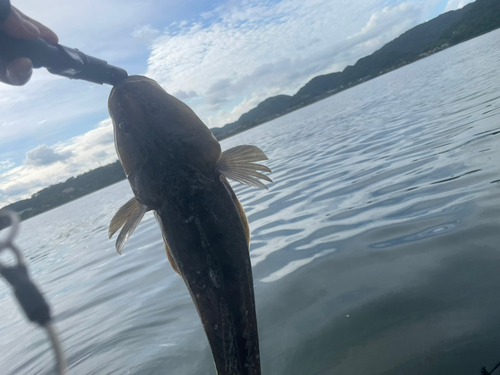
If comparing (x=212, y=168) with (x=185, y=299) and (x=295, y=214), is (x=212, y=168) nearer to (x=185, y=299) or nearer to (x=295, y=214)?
(x=185, y=299)

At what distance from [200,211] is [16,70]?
57.1 inches

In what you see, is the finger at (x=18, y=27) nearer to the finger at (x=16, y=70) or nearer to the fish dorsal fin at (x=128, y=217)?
the finger at (x=16, y=70)

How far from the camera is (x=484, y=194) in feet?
17.9

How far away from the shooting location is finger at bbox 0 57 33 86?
200 centimetres

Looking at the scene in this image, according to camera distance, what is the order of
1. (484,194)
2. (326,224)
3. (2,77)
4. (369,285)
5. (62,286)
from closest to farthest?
(2,77) → (369,285) → (484,194) → (326,224) → (62,286)

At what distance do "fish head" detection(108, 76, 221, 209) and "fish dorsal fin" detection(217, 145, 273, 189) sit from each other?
7 centimetres

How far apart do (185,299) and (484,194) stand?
5458 millimetres

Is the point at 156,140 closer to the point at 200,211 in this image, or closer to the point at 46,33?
the point at 200,211

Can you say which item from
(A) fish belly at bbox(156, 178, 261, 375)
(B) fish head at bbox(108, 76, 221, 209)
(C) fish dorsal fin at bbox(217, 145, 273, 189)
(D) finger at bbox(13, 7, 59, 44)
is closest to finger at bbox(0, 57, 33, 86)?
(D) finger at bbox(13, 7, 59, 44)

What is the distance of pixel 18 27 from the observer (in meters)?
1.92

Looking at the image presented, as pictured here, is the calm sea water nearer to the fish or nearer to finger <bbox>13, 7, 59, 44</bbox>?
the fish

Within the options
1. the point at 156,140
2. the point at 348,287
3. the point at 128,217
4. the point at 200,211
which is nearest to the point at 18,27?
the point at 156,140

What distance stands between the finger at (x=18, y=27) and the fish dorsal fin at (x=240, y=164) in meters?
1.43

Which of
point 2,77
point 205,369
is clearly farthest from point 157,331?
point 2,77
